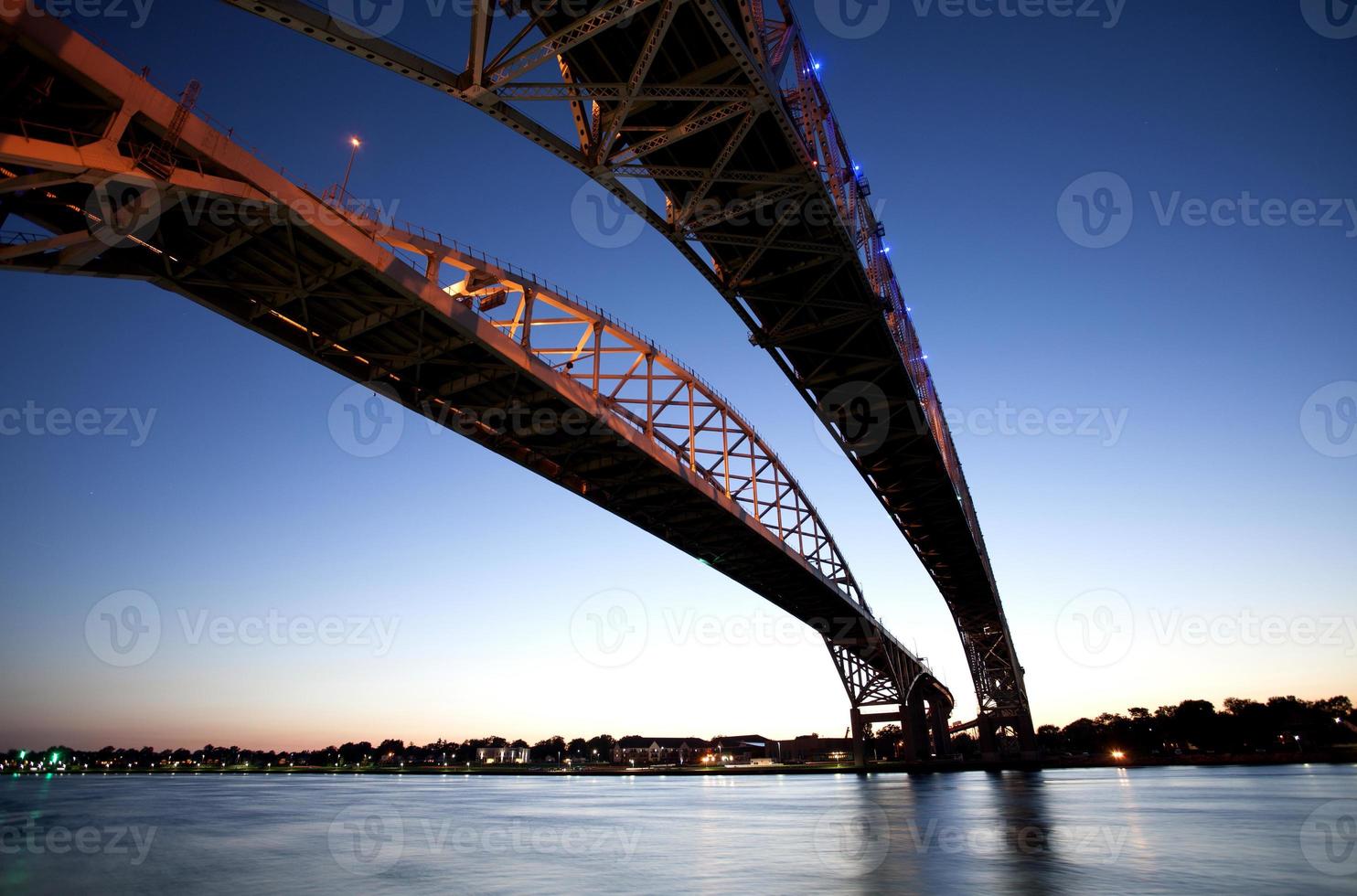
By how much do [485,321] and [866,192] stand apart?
1169 centimetres

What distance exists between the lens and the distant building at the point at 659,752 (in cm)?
16112

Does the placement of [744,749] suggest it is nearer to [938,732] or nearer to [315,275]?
[938,732]

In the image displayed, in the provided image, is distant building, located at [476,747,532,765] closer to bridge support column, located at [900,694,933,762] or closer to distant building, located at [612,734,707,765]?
distant building, located at [612,734,707,765]

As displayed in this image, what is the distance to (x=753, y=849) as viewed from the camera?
16.4 meters

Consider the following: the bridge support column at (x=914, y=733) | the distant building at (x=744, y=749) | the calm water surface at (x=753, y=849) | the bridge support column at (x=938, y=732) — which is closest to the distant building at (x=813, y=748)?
the distant building at (x=744, y=749)

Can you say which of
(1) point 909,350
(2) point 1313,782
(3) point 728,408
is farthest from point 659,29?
(2) point 1313,782

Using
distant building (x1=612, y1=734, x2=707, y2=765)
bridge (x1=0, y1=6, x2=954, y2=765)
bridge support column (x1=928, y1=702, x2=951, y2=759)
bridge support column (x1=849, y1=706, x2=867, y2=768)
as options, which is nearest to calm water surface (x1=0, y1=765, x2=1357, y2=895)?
bridge (x1=0, y1=6, x2=954, y2=765)

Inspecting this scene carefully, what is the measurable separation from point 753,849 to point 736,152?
50.0 feet

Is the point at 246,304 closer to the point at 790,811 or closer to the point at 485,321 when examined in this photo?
the point at 485,321

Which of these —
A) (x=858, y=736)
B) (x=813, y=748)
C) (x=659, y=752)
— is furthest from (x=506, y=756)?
(x=858, y=736)

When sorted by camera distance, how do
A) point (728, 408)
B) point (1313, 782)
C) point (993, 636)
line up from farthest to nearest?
point (993, 636)
point (1313, 782)
point (728, 408)

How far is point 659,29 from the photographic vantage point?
1089 cm

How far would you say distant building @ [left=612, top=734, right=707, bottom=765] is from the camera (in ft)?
529

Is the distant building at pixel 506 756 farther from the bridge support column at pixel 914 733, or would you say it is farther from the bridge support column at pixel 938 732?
the bridge support column at pixel 914 733
